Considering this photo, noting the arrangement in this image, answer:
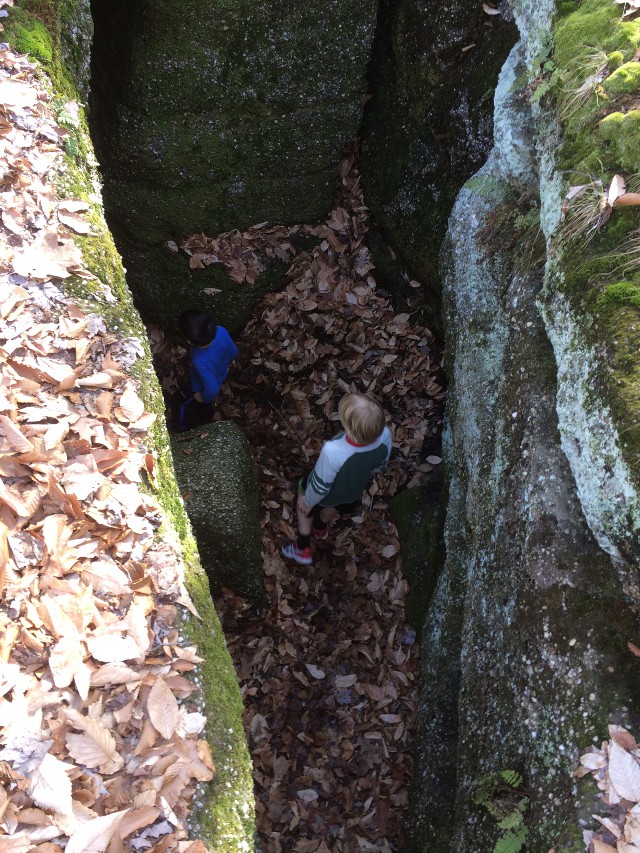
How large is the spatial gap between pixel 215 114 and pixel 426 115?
6.84 feet

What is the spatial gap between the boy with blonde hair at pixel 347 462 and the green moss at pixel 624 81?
226 cm

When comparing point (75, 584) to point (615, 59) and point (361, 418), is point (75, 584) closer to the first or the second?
point (361, 418)

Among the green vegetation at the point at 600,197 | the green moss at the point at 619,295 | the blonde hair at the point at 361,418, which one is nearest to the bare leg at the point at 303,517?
the blonde hair at the point at 361,418

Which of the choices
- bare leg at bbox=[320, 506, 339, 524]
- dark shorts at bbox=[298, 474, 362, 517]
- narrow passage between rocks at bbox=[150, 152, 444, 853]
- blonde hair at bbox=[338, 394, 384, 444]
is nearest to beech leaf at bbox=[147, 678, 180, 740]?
blonde hair at bbox=[338, 394, 384, 444]

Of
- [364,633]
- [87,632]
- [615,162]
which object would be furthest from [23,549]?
[364,633]

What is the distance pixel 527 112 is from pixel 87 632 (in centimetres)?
409

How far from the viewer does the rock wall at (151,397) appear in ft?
8.11

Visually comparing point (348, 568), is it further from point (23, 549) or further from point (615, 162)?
point (615, 162)

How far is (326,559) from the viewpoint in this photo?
5980 millimetres

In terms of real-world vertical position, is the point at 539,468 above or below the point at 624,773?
above

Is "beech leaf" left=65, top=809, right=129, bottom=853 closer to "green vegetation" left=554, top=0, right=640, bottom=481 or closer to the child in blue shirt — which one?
"green vegetation" left=554, top=0, right=640, bottom=481

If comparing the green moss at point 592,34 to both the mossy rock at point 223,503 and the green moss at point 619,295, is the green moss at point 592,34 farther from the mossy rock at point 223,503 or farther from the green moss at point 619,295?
the mossy rock at point 223,503

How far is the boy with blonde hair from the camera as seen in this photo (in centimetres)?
412

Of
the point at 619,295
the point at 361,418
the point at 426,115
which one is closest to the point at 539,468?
the point at 619,295
